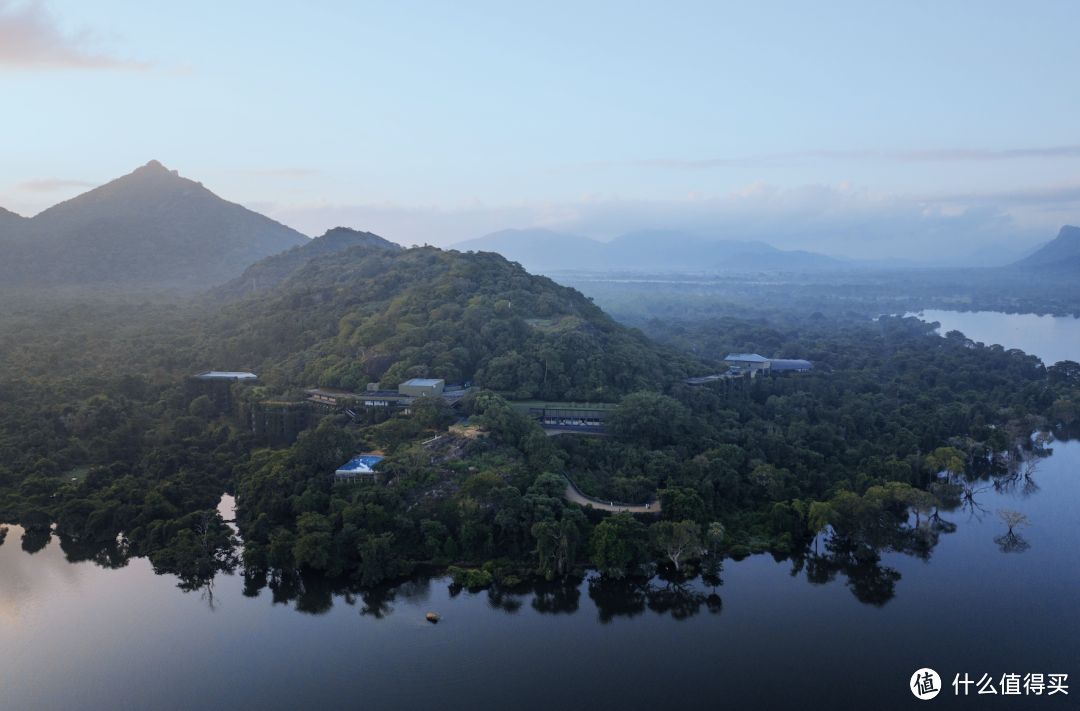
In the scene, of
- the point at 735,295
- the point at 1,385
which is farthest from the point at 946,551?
the point at 735,295

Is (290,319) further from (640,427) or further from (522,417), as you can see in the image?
(640,427)

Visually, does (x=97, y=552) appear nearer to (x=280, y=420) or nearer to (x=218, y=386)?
(x=280, y=420)

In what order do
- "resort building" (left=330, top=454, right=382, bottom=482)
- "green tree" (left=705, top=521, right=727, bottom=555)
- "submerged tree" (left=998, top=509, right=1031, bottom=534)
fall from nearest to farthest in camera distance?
"green tree" (left=705, top=521, right=727, bottom=555), "resort building" (left=330, top=454, right=382, bottom=482), "submerged tree" (left=998, top=509, right=1031, bottom=534)

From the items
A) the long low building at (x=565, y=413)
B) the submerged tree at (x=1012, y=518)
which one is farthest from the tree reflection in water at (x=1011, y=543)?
the long low building at (x=565, y=413)

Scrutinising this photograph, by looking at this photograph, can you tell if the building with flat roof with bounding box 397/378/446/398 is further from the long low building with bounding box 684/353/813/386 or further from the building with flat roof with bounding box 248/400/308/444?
the long low building with bounding box 684/353/813/386

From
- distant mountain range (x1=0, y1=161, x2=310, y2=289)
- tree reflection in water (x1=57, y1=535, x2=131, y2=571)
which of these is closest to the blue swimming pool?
tree reflection in water (x1=57, y1=535, x2=131, y2=571)

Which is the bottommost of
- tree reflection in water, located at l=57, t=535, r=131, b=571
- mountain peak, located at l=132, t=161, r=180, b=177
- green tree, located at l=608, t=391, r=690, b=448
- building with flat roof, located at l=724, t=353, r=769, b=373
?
tree reflection in water, located at l=57, t=535, r=131, b=571
